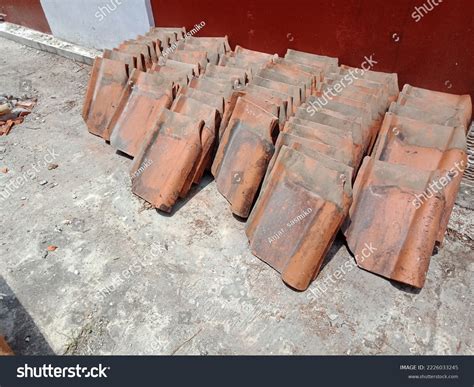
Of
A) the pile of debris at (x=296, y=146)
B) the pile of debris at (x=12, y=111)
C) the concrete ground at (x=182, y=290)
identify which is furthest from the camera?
the pile of debris at (x=12, y=111)

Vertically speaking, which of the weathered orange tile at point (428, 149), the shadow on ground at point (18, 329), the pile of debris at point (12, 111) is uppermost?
the weathered orange tile at point (428, 149)

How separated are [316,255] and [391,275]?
0.74 metres

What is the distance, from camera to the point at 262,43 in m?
5.49

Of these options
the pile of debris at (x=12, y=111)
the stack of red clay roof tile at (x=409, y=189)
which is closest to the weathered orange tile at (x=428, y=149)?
the stack of red clay roof tile at (x=409, y=189)

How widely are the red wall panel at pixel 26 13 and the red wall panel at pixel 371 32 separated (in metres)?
5.23

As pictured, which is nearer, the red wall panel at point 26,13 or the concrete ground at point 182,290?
the concrete ground at point 182,290

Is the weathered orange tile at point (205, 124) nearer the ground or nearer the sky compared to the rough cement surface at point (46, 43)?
nearer the sky

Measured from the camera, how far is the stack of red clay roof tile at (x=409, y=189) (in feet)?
11.0

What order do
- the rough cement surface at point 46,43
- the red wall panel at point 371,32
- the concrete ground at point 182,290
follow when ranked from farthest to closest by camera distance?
1. the rough cement surface at point 46,43
2. the red wall panel at point 371,32
3. the concrete ground at point 182,290

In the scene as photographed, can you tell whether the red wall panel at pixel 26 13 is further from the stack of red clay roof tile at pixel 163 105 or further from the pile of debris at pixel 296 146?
the pile of debris at pixel 296 146

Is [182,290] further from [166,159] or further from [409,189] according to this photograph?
[409,189]

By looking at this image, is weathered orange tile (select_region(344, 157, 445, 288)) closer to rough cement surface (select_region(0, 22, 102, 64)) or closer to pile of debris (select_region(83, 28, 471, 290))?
pile of debris (select_region(83, 28, 471, 290))

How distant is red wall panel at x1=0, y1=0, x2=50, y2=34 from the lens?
29.0ft

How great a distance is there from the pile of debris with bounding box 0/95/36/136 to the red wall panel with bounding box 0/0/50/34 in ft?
10.3
